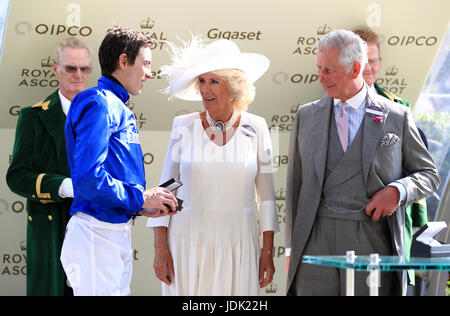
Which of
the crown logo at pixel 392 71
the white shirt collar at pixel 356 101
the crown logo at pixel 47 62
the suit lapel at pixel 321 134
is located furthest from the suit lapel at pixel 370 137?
the crown logo at pixel 47 62

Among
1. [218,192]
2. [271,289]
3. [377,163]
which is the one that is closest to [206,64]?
[218,192]

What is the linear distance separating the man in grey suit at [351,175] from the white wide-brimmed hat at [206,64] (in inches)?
20.4

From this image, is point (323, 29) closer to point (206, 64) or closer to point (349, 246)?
point (206, 64)

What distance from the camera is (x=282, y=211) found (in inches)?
259

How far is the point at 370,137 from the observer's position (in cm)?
446

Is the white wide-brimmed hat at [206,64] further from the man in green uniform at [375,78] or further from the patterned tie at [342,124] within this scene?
the man in green uniform at [375,78]

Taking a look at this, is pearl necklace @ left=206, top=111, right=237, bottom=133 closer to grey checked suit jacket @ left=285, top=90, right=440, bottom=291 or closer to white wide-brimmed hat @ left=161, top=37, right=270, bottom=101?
white wide-brimmed hat @ left=161, top=37, right=270, bottom=101

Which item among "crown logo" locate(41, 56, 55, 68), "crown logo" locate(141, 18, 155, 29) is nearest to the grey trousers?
"crown logo" locate(141, 18, 155, 29)

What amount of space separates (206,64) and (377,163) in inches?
48.1

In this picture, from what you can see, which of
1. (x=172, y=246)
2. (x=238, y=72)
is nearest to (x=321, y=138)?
(x=238, y=72)

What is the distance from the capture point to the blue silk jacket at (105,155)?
12.1 ft
